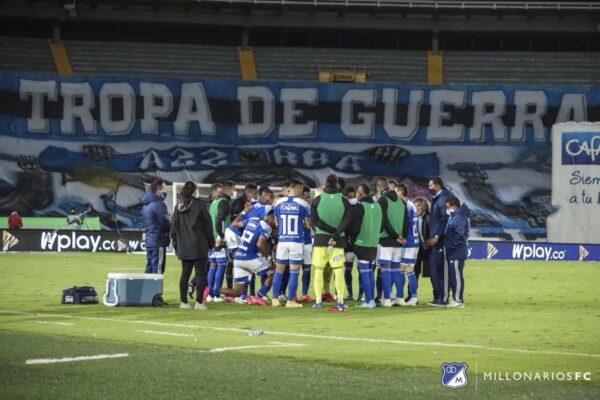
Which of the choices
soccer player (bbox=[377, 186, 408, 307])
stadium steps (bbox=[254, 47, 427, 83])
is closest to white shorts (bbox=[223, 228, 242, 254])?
soccer player (bbox=[377, 186, 408, 307])

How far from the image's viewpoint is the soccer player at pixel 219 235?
21.7 meters

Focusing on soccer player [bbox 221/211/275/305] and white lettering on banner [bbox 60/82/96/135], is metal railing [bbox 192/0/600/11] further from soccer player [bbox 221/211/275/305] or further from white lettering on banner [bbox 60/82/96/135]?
soccer player [bbox 221/211/275/305]

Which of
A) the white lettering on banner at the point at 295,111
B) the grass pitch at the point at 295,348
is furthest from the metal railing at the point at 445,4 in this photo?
the grass pitch at the point at 295,348

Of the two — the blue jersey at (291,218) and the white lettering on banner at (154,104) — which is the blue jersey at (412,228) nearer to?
the blue jersey at (291,218)

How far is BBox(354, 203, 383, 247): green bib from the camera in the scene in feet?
66.6

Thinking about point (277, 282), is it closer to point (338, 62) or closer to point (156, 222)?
point (156, 222)

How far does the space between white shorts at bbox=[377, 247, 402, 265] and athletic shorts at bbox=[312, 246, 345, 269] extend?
123 cm

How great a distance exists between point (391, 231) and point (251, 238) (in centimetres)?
249

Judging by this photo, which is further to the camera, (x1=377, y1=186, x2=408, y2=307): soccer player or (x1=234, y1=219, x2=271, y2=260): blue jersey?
(x1=234, y1=219, x2=271, y2=260): blue jersey

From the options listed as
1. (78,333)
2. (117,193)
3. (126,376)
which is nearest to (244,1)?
(117,193)

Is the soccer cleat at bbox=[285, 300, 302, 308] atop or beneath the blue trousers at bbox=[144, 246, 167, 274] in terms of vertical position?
beneath

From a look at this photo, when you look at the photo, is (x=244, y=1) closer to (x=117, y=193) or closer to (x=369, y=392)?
(x=117, y=193)

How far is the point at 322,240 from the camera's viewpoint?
19.8 metres

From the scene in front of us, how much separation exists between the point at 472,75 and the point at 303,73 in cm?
820
